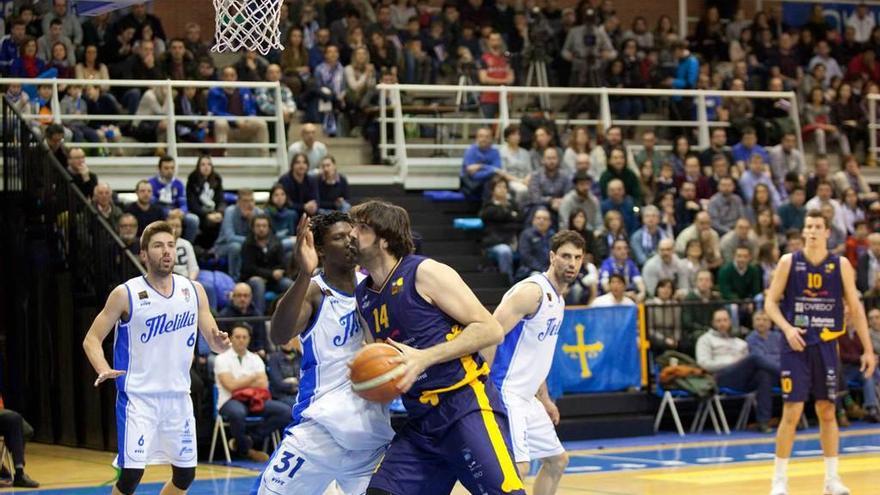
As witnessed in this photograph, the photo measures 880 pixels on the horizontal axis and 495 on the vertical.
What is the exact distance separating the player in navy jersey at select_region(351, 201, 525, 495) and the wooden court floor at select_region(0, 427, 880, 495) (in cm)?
525

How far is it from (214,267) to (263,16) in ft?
19.2

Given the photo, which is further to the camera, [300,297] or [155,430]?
[155,430]

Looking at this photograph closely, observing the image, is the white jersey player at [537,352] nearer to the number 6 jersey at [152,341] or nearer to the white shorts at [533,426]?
the white shorts at [533,426]

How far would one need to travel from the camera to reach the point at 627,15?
87.8 feet

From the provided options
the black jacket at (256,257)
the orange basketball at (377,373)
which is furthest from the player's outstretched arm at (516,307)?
the black jacket at (256,257)

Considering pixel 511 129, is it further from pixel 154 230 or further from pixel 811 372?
pixel 154 230

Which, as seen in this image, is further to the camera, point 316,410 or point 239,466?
point 239,466

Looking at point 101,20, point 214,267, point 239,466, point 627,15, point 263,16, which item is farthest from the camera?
point 627,15

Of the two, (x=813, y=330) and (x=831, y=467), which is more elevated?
(x=813, y=330)

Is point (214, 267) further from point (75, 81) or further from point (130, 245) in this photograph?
point (75, 81)

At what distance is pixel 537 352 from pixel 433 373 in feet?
9.11

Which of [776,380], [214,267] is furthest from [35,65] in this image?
[776,380]

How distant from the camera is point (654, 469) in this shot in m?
13.5

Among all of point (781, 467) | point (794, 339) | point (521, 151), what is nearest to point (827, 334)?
point (794, 339)
